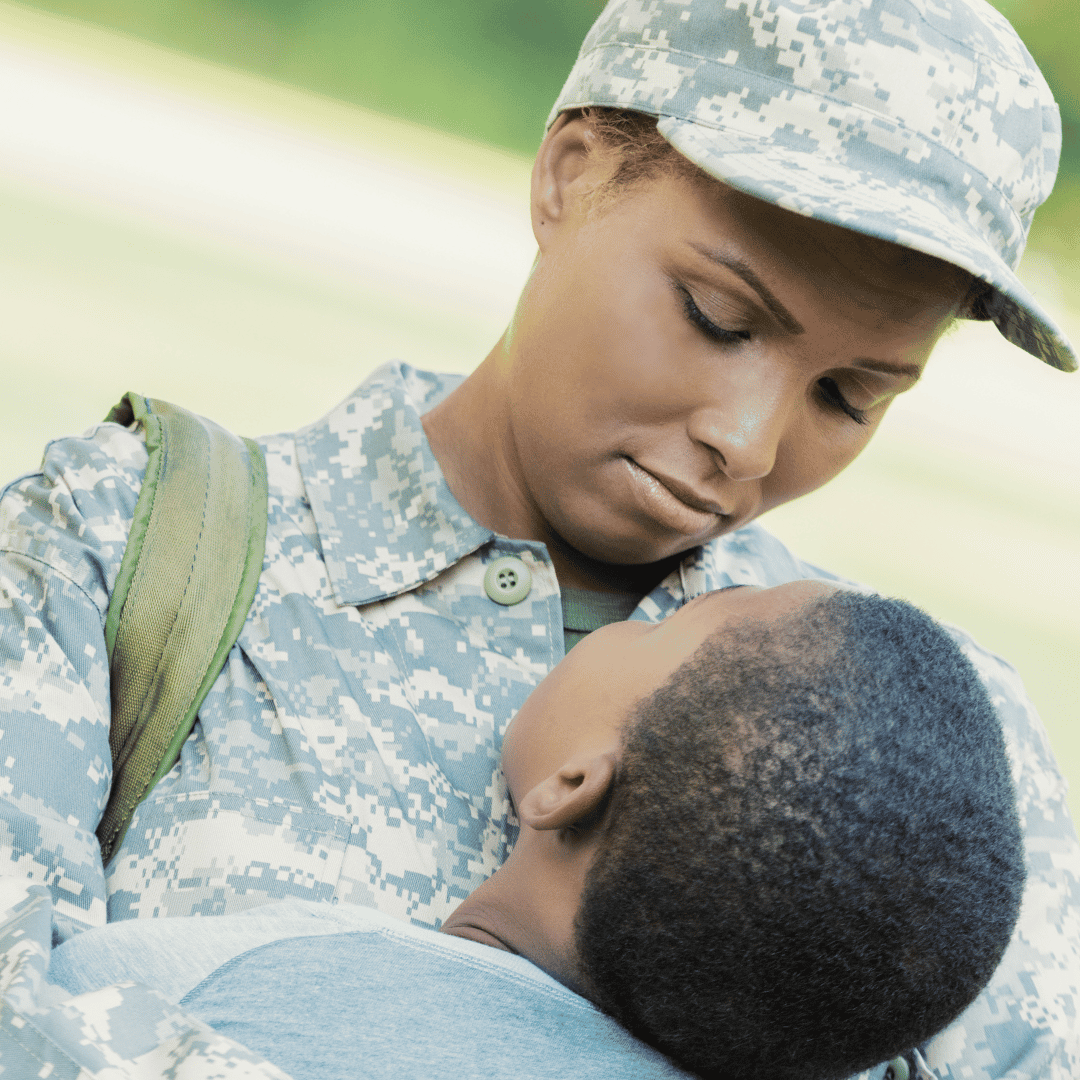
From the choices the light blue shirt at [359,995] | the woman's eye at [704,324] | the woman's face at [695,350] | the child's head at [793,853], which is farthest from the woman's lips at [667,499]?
the light blue shirt at [359,995]

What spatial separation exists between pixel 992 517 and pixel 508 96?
2355 mm

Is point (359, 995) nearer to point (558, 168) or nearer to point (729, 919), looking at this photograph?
point (729, 919)

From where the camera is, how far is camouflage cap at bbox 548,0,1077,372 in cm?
103

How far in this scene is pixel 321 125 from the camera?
3693 mm

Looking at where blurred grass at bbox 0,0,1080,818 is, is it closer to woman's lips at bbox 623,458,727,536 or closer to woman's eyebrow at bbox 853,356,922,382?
woman's eyebrow at bbox 853,356,922,382

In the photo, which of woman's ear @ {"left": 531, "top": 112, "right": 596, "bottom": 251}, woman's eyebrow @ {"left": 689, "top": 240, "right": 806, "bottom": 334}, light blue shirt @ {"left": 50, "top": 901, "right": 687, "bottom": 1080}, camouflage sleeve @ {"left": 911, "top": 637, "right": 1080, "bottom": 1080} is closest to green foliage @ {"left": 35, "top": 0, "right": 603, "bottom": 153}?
woman's ear @ {"left": 531, "top": 112, "right": 596, "bottom": 251}

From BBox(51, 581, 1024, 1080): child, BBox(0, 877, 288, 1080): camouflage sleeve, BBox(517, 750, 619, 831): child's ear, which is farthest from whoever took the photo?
BBox(517, 750, 619, 831): child's ear

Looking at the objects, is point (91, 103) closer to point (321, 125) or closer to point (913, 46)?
point (321, 125)

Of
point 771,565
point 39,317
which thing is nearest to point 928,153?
point 771,565

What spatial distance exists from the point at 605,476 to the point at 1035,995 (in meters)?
0.61

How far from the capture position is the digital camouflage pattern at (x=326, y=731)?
36.1 inches

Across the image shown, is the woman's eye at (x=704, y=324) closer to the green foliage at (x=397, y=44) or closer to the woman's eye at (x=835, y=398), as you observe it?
the woman's eye at (x=835, y=398)

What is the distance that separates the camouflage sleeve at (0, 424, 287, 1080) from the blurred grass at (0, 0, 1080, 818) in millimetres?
2161

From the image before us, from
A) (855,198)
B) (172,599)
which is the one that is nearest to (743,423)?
(855,198)
